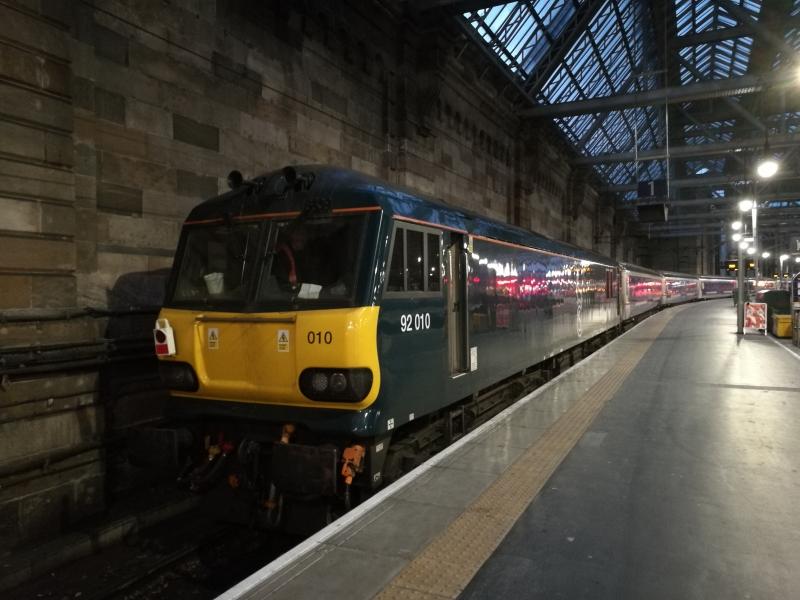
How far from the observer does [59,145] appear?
19.3 ft

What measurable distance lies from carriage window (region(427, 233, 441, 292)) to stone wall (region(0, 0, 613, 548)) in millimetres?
3883

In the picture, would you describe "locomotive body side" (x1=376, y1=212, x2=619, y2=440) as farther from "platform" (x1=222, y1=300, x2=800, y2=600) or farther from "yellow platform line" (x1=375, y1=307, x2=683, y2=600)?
"yellow platform line" (x1=375, y1=307, x2=683, y2=600)

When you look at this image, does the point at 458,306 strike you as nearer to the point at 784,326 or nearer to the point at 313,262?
the point at 313,262

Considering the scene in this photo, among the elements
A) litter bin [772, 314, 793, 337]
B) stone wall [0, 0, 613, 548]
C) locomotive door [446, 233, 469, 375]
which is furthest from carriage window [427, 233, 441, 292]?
litter bin [772, 314, 793, 337]

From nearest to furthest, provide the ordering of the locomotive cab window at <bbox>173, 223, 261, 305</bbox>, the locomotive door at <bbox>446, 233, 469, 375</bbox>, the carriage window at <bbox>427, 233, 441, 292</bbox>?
the locomotive cab window at <bbox>173, 223, 261, 305</bbox>
the carriage window at <bbox>427, 233, 441, 292</bbox>
the locomotive door at <bbox>446, 233, 469, 375</bbox>

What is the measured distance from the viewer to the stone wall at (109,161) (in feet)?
18.1

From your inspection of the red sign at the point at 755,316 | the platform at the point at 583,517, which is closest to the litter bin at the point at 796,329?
the red sign at the point at 755,316

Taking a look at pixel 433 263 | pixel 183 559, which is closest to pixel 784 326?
pixel 433 263

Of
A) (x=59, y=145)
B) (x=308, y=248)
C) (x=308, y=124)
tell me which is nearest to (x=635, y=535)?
(x=308, y=248)

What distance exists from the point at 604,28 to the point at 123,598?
22.8 meters

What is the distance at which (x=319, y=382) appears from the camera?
4008 mm

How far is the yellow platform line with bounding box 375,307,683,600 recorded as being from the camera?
9.44 ft

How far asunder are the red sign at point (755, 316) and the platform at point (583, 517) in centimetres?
1092

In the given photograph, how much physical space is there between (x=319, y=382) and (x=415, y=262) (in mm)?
1412
